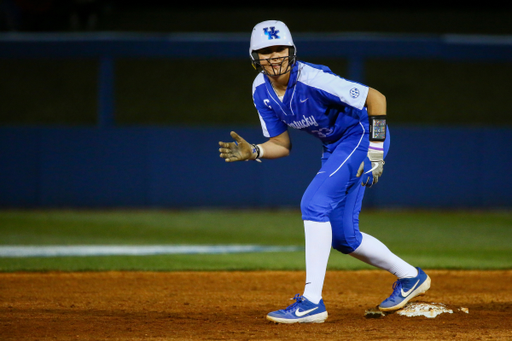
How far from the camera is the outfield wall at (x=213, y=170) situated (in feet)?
42.2

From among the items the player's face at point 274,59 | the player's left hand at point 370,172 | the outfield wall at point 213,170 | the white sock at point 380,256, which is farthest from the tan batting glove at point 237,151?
the outfield wall at point 213,170

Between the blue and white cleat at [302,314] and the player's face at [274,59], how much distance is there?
60.6 inches

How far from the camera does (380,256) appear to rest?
4.63 m

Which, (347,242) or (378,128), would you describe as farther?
(347,242)

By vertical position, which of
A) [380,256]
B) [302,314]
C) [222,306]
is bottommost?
[222,306]

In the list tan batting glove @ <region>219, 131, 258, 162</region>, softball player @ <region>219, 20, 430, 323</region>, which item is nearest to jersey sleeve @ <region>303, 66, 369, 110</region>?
softball player @ <region>219, 20, 430, 323</region>

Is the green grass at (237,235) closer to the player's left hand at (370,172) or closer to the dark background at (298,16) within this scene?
the player's left hand at (370,172)

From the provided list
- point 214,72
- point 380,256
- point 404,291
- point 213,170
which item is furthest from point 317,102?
point 214,72

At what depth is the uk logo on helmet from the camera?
4.37m

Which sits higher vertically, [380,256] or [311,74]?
[311,74]

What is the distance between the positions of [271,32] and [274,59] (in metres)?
0.23

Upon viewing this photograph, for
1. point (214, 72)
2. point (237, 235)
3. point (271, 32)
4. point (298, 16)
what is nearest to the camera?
point (271, 32)

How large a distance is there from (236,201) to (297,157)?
1.51 metres

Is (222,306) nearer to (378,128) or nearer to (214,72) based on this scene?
(378,128)
